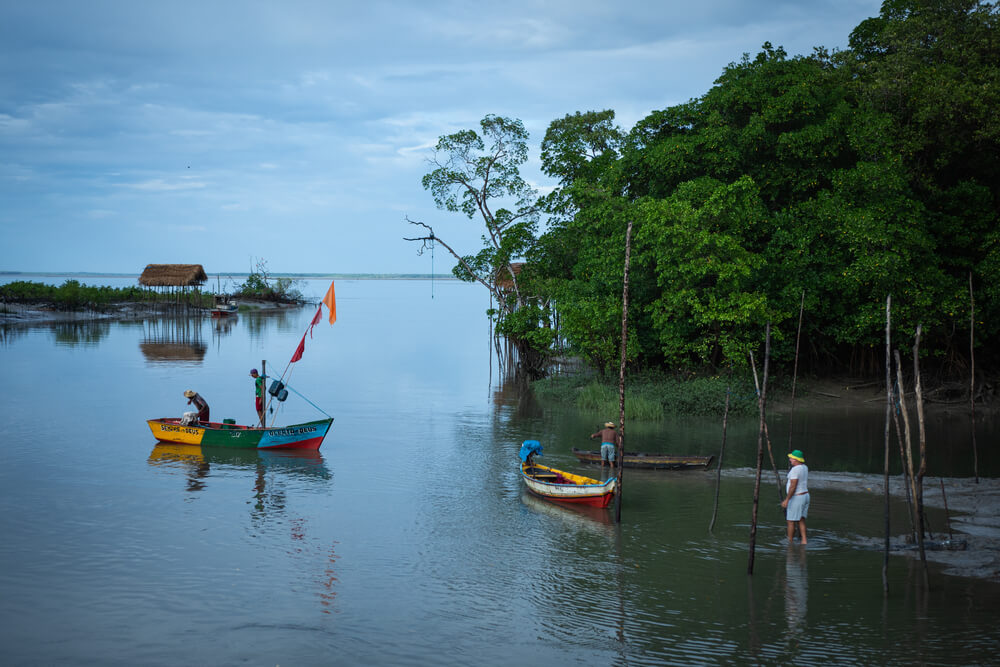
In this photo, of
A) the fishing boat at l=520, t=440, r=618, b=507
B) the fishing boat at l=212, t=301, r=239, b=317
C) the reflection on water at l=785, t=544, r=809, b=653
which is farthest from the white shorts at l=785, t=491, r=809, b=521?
the fishing boat at l=212, t=301, r=239, b=317

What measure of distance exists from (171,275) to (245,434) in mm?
54028

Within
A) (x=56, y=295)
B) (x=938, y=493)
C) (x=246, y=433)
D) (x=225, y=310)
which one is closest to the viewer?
(x=938, y=493)

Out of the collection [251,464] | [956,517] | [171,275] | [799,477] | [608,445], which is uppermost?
[171,275]

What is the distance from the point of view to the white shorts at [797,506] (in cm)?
1362

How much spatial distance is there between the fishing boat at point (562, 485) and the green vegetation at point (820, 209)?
10.0 m

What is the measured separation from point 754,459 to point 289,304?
85.3m

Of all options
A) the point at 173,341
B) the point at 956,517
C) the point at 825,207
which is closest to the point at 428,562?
the point at 956,517

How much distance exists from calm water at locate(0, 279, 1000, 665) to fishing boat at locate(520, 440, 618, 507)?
1.09ft

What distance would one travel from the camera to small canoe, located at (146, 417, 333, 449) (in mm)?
21438

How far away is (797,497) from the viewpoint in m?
13.6

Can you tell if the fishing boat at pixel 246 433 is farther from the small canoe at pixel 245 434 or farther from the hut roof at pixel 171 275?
the hut roof at pixel 171 275

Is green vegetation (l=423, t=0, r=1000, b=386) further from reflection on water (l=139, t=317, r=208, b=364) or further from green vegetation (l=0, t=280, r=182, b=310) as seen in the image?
green vegetation (l=0, t=280, r=182, b=310)

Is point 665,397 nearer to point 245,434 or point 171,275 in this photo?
point 245,434

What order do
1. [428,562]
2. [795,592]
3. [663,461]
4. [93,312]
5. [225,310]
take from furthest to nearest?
[225,310], [93,312], [663,461], [428,562], [795,592]
